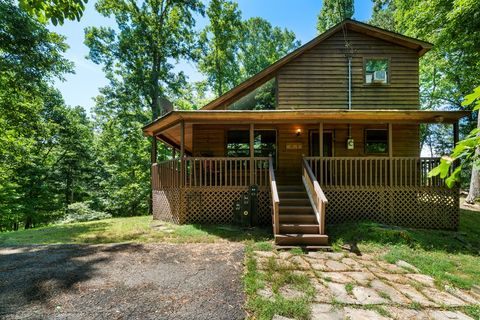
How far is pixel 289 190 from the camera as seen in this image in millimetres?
8750

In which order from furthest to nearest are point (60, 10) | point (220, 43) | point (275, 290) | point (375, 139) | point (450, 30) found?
1. point (220, 43)
2. point (450, 30)
3. point (375, 139)
4. point (275, 290)
5. point (60, 10)

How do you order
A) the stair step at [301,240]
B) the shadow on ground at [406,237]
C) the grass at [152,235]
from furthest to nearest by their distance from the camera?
the grass at [152,235] < the shadow on ground at [406,237] < the stair step at [301,240]

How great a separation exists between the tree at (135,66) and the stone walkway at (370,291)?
15.2 metres

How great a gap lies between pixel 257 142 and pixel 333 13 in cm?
2079

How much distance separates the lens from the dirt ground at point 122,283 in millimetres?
3318

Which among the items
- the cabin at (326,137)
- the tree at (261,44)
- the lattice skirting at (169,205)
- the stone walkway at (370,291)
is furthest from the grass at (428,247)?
the tree at (261,44)

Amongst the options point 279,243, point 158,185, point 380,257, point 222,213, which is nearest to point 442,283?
point 380,257

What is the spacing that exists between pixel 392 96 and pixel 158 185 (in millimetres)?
10127

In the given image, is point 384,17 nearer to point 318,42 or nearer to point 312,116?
point 318,42

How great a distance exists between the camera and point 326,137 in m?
10.5

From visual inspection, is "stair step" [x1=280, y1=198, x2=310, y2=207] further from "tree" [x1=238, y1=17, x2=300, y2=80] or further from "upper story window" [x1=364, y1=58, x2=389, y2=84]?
"tree" [x1=238, y1=17, x2=300, y2=80]

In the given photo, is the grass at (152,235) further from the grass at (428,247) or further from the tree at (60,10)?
the tree at (60,10)

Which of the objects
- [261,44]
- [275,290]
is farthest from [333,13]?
[275,290]

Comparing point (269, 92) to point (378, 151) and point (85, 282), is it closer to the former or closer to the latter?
point (378, 151)
